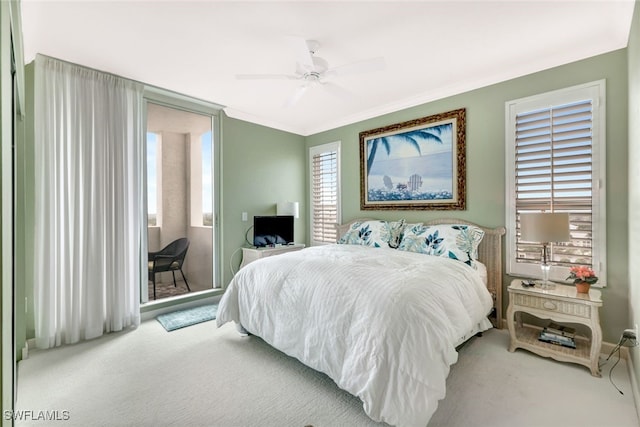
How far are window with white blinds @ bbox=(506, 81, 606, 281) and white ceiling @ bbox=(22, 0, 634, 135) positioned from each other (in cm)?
42

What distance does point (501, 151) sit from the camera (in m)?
3.08

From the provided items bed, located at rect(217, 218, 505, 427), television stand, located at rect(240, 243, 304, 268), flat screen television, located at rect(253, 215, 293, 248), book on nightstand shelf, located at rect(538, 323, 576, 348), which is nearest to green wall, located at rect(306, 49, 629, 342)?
book on nightstand shelf, located at rect(538, 323, 576, 348)

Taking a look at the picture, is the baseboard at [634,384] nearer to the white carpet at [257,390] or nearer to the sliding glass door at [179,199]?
the white carpet at [257,390]

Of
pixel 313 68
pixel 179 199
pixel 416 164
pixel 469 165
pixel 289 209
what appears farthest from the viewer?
pixel 179 199

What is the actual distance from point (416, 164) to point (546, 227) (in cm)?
170

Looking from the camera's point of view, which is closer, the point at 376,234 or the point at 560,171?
the point at 560,171

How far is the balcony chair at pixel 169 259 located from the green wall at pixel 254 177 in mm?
759

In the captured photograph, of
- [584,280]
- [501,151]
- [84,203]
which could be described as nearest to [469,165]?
[501,151]

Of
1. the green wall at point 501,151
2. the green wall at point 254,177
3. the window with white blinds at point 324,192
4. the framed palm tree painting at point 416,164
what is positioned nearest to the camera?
the green wall at point 501,151

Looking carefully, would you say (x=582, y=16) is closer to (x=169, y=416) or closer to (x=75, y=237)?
(x=169, y=416)

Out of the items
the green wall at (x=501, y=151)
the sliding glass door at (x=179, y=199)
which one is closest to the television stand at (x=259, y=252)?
the sliding glass door at (x=179, y=199)

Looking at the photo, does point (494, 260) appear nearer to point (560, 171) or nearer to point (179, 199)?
point (560, 171)

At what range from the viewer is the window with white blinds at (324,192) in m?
4.75

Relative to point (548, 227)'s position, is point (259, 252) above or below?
below
